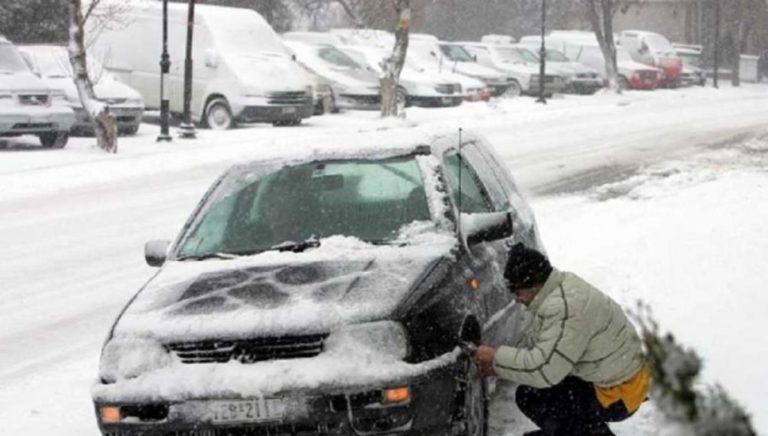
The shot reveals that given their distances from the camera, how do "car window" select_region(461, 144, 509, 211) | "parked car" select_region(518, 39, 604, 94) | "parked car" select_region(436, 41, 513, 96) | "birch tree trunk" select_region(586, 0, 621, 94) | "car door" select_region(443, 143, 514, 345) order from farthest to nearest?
1. "birch tree trunk" select_region(586, 0, 621, 94)
2. "parked car" select_region(518, 39, 604, 94)
3. "parked car" select_region(436, 41, 513, 96)
4. "car window" select_region(461, 144, 509, 211)
5. "car door" select_region(443, 143, 514, 345)

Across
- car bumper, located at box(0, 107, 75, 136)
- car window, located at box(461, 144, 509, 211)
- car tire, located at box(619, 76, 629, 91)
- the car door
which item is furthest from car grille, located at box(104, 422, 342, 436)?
car tire, located at box(619, 76, 629, 91)

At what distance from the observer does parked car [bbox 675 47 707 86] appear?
4682 centimetres

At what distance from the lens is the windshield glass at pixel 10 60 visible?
21.2 metres

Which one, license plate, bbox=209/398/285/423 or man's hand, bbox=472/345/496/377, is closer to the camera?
license plate, bbox=209/398/285/423

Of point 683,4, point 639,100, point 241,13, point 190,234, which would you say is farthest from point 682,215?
point 683,4

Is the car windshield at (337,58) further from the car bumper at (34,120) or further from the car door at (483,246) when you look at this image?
the car door at (483,246)

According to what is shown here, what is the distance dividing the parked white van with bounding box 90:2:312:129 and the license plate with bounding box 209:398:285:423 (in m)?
20.4

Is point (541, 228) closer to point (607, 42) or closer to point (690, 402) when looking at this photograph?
point (690, 402)

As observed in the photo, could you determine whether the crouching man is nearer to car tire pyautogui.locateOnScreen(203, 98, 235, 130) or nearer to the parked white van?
the parked white van

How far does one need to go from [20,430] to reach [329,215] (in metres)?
2.06

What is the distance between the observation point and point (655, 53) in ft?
151

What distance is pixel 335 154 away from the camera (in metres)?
Result: 6.59

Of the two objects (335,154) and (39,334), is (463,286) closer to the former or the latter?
(335,154)

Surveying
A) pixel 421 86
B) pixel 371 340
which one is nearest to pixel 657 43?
pixel 421 86
